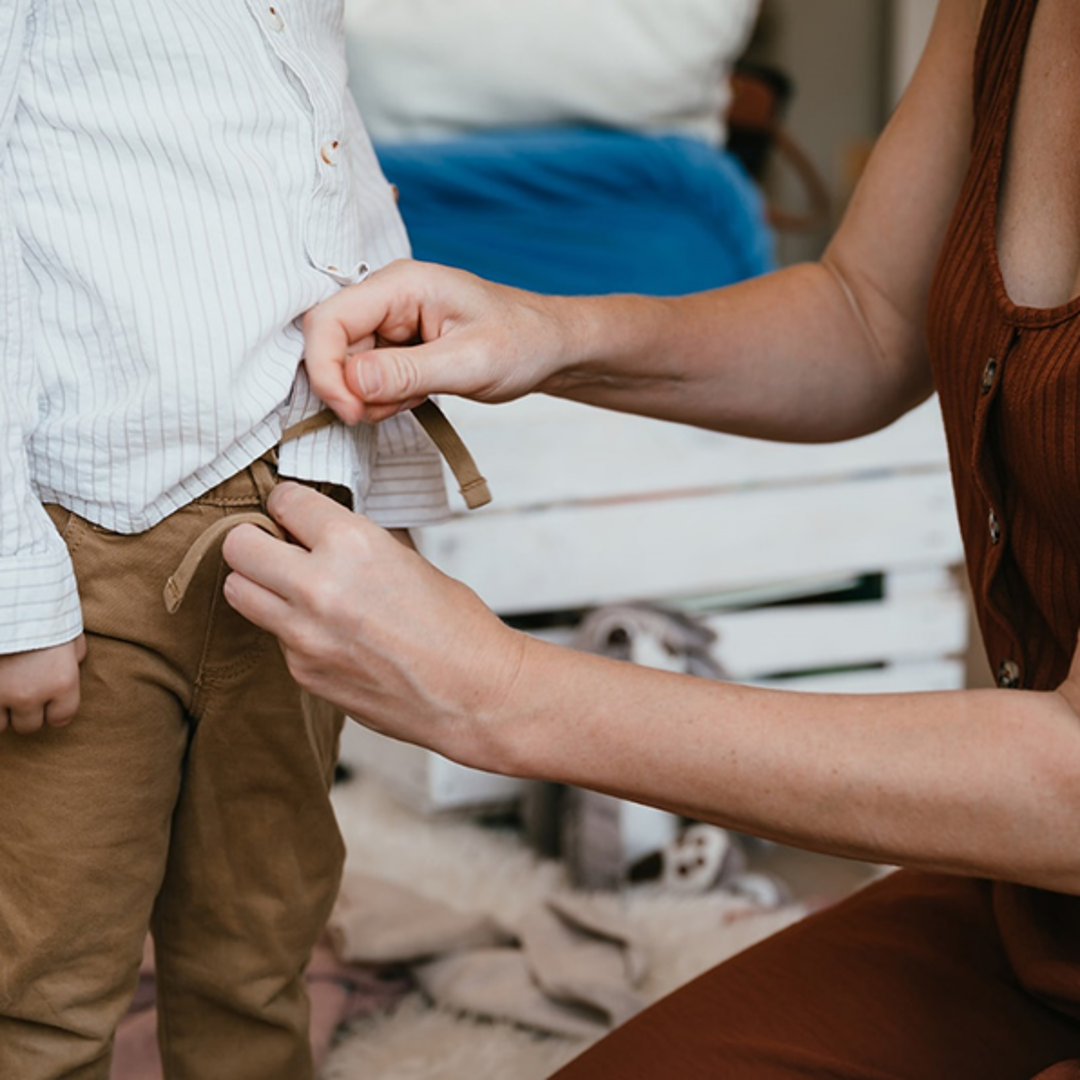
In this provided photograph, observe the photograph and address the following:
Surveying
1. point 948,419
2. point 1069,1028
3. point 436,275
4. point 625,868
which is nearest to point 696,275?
point 625,868

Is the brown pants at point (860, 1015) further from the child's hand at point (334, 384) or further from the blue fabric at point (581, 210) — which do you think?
the blue fabric at point (581, 210)

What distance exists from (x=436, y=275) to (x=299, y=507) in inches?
7.0

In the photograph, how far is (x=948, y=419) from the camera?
35.0 inches

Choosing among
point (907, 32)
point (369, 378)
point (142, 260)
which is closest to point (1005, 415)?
point (369, 378)

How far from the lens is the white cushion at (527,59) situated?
167 cm

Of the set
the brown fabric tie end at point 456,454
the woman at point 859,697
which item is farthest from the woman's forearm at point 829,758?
the brown fabric tie end at point 456,454

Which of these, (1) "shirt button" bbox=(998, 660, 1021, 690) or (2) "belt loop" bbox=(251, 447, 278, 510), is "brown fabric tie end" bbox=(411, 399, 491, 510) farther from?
(1) "shirt button" bbox=(998, 660, 1021, 690)

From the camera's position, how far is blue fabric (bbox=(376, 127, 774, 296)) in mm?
1711

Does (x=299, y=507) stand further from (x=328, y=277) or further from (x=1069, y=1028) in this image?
(x=1069, y=1028)

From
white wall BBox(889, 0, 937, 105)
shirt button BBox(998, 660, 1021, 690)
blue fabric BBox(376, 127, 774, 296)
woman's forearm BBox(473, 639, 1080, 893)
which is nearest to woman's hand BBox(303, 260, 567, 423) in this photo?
woman's forearm BBox(473, 639, 1080, 893)

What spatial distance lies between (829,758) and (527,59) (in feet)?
4.15

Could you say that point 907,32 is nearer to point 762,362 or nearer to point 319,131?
point 762,362

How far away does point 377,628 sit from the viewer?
2.13ft

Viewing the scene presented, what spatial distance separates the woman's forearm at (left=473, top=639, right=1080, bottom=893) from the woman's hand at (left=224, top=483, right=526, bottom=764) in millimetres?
16
